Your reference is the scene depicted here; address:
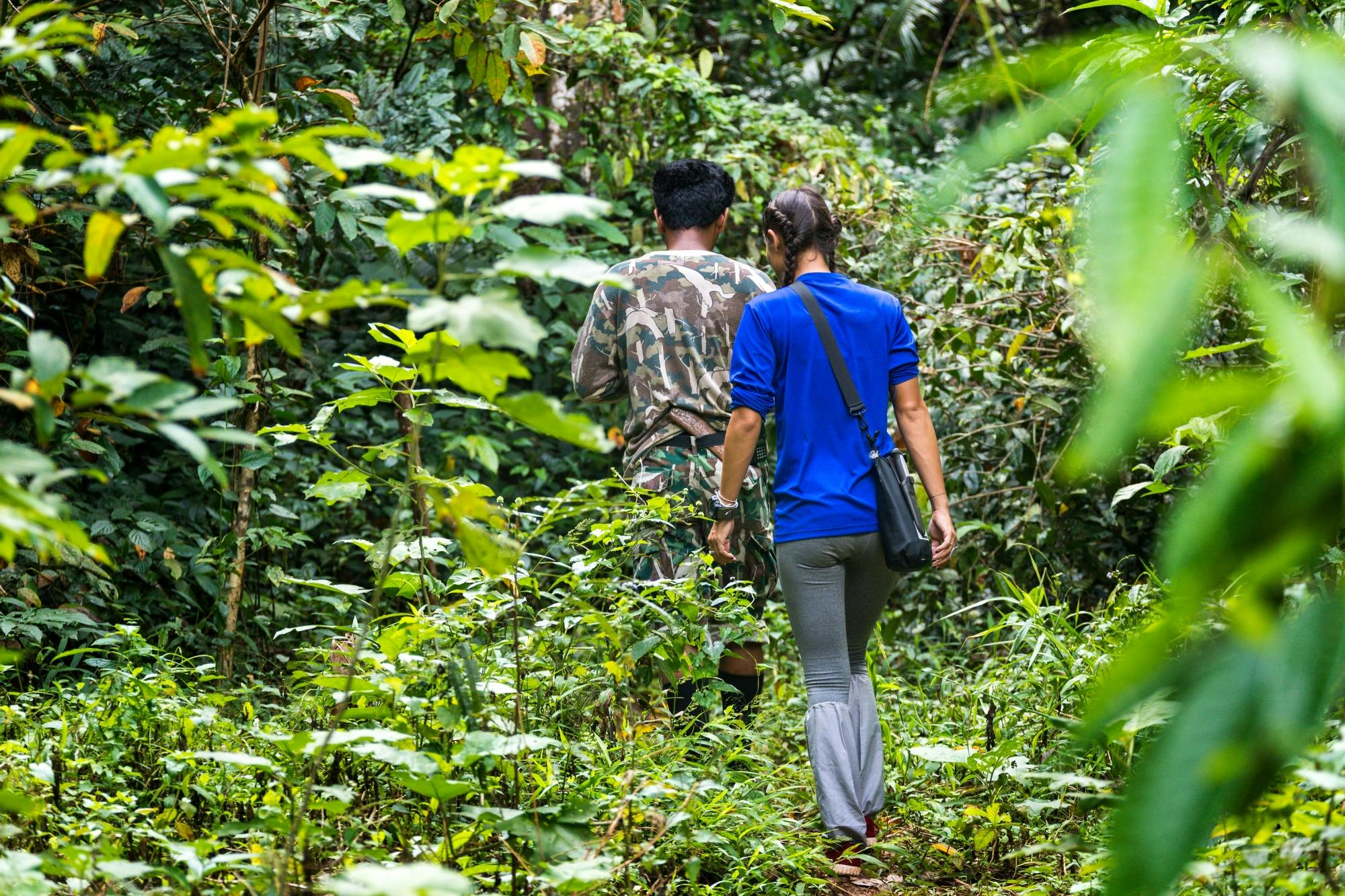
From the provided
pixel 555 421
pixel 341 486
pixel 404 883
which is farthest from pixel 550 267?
pixel 341 486

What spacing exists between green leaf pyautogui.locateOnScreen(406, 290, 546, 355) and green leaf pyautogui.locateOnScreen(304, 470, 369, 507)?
1.18m

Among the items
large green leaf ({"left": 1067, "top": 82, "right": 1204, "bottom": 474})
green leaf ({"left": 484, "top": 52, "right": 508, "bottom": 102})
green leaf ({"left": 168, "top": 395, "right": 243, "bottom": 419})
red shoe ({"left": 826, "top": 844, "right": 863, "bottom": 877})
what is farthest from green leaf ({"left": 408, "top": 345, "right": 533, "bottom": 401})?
green leaf ({"left": 484, "top": 52, "right": 508, "bottom": 102})

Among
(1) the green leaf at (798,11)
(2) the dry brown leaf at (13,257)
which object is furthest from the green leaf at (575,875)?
(2) the dry brown leaf at (13,257)

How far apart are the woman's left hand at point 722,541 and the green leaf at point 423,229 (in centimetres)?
213

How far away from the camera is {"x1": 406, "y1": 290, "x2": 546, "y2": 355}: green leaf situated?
149 centimetres

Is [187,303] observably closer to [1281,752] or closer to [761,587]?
[1281,752]

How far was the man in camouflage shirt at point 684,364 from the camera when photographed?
4059 millimetres

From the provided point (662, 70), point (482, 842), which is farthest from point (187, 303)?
point (662, 70)

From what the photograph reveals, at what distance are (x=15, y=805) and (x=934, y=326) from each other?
4.33 metres

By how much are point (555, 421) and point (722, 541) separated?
7.11 feet

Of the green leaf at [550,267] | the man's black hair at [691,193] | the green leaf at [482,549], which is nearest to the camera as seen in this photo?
the green leaf at [550,267]

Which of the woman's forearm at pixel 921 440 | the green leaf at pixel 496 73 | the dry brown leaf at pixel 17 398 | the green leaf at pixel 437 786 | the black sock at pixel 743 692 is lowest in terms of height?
the black sock at pixel 743 692

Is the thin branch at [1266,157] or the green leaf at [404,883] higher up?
the thin branch at [1266,157]

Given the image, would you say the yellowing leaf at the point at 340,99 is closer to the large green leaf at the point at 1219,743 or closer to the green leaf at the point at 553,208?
the green leaf at the point at 553,208
